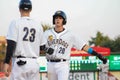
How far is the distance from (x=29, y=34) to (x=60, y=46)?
1.74 meters

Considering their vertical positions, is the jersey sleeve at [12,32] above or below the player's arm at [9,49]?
above

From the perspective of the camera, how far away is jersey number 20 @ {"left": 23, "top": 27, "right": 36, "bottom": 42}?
6557mm

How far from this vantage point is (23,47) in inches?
257

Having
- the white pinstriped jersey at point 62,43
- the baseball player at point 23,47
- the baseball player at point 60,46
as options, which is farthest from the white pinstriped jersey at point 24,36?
the white pinstriped jersey at point 62,43

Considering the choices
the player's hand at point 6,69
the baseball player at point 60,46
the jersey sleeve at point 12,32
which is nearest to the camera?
the player's hand at point 6,69

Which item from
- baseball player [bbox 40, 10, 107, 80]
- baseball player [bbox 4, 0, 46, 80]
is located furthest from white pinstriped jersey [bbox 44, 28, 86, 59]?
baseball player [bbox 4, 0, 46, 80]

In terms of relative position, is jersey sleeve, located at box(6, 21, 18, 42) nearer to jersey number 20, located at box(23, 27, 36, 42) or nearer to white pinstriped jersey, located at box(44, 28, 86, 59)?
jersey number 20, located at box(23, 27, 36, 42)

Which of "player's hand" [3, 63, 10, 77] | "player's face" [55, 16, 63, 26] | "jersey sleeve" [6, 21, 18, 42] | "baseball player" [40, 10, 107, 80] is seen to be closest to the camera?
"player's hand" [3, 63, 10, 77]

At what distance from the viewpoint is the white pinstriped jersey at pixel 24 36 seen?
6.50 meters

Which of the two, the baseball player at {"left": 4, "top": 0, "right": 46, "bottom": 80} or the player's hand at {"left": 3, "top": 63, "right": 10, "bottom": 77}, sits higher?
the baseball player at {"left": 4, "top": 0, "right": 46, "bottom": 80}

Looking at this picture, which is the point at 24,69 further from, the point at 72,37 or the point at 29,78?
the point at 72,37

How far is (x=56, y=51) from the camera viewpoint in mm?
8250

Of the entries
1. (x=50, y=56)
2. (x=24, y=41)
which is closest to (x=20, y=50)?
(x=24, y=41)

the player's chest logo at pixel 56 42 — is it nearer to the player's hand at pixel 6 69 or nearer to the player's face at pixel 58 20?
the player's face at pixel 58 20
